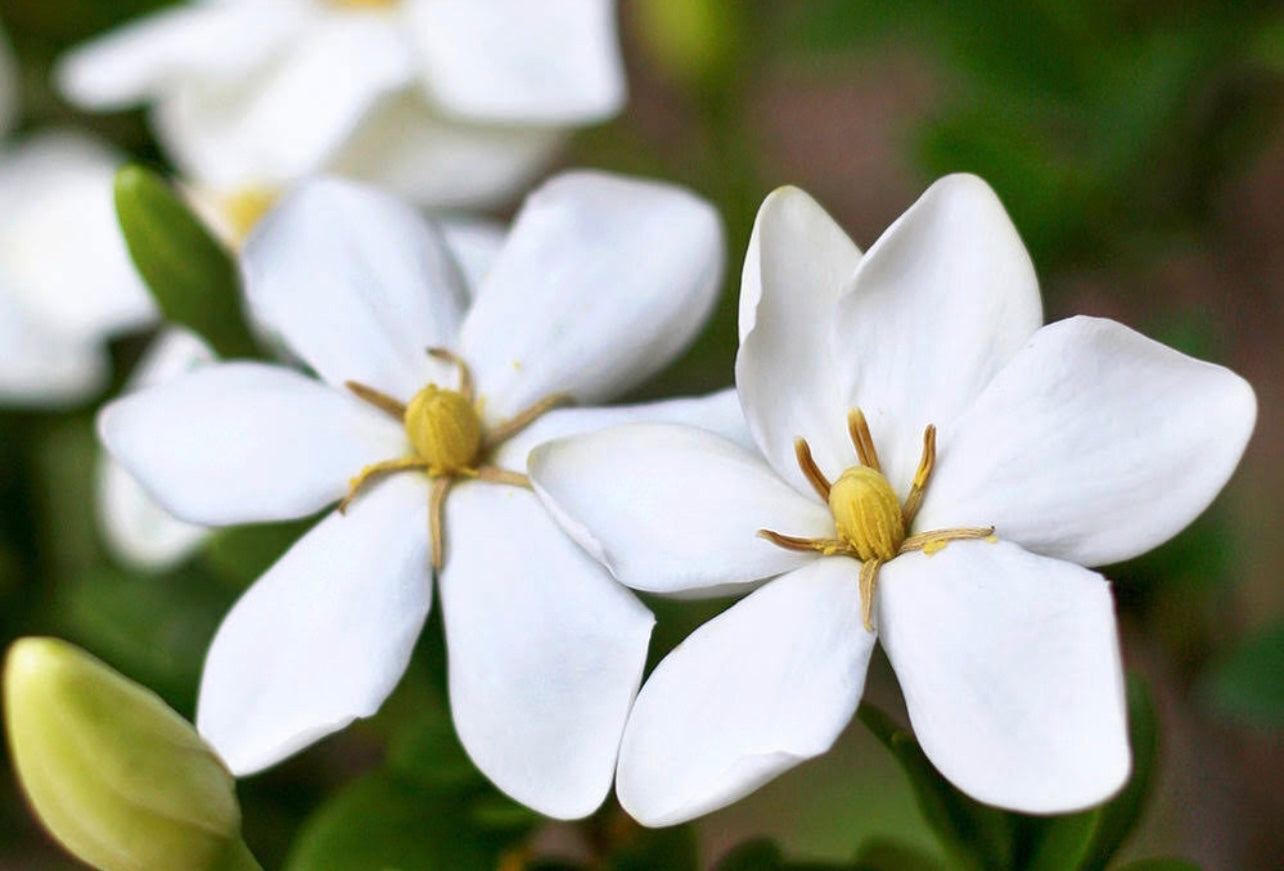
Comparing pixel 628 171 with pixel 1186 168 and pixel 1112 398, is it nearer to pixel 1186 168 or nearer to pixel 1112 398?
pixel 1186 168

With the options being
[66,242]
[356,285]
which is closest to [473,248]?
[356,285]

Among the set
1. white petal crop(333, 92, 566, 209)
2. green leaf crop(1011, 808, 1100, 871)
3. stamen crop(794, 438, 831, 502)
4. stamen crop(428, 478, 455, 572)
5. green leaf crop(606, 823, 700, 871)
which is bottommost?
green leaf crop(606, 823, 700, 871)

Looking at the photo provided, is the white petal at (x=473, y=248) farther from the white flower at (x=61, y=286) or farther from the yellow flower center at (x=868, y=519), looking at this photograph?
the white flower at (x=61, y=286)

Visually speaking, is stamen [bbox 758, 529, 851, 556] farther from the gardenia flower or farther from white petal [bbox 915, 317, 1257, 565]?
the gardenia flower

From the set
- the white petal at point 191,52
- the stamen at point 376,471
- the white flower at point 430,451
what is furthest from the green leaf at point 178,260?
the white petal at point 191,52

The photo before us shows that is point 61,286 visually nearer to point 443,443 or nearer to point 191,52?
point 191,52

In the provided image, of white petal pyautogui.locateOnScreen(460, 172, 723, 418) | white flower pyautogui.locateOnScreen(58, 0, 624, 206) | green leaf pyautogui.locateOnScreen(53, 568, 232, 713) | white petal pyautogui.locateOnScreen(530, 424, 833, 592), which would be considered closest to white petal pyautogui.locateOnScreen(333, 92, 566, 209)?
white flower pyautogui.locateOnScreen(58, 0, 624, 206)

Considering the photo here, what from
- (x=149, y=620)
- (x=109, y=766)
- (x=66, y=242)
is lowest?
(x=149, y=620)
